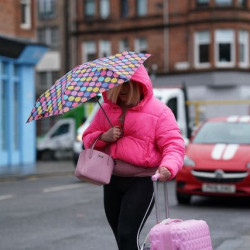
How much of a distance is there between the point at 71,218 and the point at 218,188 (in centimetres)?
258

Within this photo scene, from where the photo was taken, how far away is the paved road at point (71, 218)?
9094 mm

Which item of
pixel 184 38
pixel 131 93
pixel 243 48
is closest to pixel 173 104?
pixel 131 93

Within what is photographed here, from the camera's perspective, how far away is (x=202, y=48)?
4431cm

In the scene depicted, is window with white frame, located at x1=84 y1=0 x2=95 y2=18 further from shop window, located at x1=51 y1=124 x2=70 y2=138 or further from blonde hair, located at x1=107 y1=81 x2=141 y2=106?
blonde hair, located at x1=107 y1=81 x2=141 y2=106

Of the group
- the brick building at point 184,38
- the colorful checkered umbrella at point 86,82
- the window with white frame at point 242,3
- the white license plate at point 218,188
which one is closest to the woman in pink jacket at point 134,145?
the colorful checkered umbrella at point 86,82

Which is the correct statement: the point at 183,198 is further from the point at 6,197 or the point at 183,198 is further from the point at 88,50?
the point at 88,50

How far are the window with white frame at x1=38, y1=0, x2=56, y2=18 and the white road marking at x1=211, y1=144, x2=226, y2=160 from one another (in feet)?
127

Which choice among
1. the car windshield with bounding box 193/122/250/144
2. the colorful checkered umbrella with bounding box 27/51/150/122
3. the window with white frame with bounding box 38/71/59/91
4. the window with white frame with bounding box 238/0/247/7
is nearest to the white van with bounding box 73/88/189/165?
the car windshield with bounding box 193/122/250/144

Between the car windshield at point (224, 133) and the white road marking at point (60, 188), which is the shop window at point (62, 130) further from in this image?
the car windshield at point (224, 133)

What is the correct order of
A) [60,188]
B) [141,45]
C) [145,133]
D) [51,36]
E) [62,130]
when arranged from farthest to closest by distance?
1. [51,36]
2. [141,45]
3. [62,130]
4. [60,188]
5. [145,133]

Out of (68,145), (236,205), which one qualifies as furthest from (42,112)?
(68,145)

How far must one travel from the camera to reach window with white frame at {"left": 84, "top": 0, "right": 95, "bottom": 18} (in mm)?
48672

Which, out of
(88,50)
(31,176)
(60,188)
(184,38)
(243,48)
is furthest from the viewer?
(88,50)

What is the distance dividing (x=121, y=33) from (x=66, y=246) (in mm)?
39601
